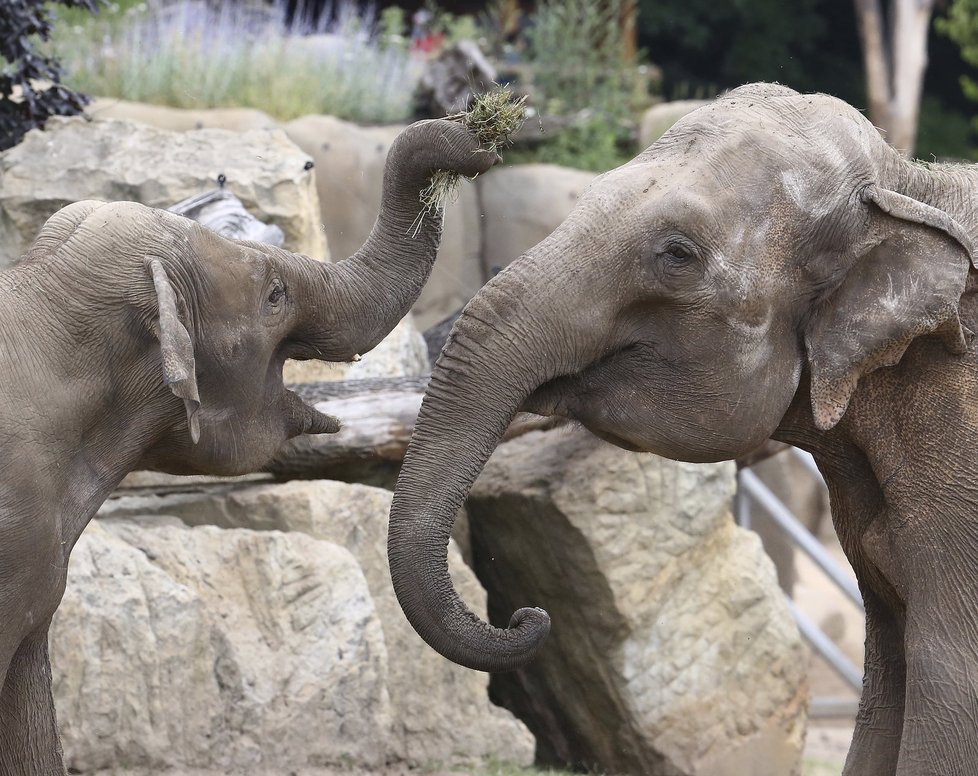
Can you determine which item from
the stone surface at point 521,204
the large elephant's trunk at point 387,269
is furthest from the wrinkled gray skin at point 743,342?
the stone surface at point 521,204

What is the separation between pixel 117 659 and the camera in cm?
542

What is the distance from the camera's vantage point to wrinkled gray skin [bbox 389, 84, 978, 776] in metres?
3.46

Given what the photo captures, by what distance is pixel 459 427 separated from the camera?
3.53 meters

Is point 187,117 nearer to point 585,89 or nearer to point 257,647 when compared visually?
point 585,89

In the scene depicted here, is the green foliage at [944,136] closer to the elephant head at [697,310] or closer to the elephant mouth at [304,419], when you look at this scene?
the elephant mouth at [304,419]

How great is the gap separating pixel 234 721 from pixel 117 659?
1.70 feet

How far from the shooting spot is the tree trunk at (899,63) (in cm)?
1647

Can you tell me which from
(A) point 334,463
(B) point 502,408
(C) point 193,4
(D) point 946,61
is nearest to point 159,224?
(B) point 502,408

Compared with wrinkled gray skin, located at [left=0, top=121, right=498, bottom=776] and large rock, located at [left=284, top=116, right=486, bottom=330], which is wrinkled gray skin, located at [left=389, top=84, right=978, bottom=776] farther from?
large rock, located at [left=284, top=116, right=486, bottom=330]

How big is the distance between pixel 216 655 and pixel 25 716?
1.80 meters

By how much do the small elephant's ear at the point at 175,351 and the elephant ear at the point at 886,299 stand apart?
146 centimetres

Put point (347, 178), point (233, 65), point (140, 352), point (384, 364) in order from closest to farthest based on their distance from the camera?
point (140, 352) < point (384, 364) < point (347, 178) < point (233, 65)

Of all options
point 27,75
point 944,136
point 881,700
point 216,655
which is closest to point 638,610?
point 216,655

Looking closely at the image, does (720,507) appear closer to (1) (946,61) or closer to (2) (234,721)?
(2) (234,721)
